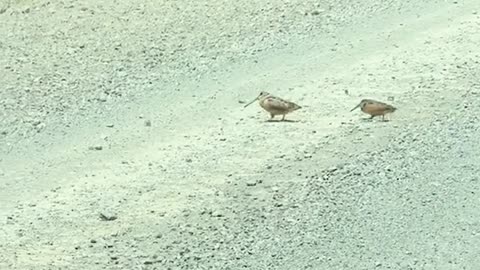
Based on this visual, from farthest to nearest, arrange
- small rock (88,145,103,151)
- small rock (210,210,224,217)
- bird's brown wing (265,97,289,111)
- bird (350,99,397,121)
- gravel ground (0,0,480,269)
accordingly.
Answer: bird's brown wing (265,97,289,111), bird (350,99,397,121), small rock (88,145,103,151), small rock (210,210,224,217), gravel ground (0,0,480,269)

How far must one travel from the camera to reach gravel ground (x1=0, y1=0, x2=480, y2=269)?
22.8 ft

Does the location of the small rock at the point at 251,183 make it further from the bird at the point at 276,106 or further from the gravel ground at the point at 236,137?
the bird at the point at 276,106

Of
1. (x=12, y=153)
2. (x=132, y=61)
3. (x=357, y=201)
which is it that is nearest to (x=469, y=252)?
(x=357, y=201)

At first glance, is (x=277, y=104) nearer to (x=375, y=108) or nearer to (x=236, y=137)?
(x=236, y=137)

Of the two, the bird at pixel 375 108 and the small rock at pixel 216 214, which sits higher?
the small rock at pixel 216 214

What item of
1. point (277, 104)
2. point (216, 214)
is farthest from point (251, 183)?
point (277, 104)

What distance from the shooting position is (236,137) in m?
9.20

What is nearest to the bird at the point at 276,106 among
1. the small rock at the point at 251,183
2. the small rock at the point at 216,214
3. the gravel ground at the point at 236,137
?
the gravel ground at the point at 236,137

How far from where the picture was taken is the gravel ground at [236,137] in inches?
273

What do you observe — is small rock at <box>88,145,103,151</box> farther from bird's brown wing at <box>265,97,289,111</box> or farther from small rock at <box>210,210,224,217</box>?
small rock at <box>210,210,224,217</box>

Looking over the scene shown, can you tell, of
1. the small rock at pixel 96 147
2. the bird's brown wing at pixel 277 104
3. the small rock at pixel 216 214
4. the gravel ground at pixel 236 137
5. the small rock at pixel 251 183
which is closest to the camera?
the gravel ground at pixel 236 137

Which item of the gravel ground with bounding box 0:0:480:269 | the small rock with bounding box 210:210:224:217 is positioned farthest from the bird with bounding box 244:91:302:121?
the small rock with bounding box 210:210:224:217

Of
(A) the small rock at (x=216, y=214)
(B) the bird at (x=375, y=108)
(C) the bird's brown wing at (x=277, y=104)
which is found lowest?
(B) the bird at (x=375, y=108)

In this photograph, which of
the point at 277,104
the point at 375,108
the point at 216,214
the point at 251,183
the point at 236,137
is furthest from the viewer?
the point at 277,104
